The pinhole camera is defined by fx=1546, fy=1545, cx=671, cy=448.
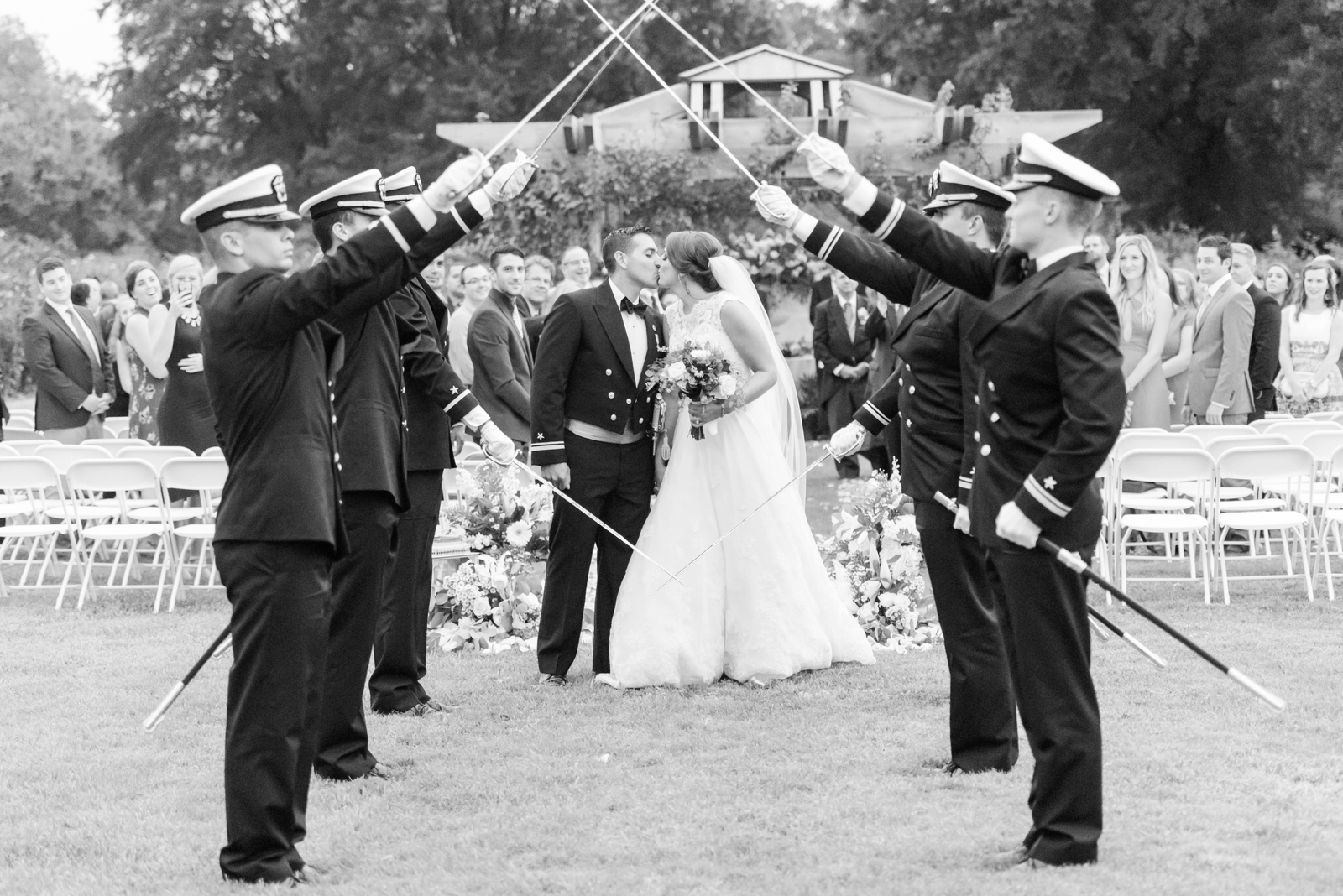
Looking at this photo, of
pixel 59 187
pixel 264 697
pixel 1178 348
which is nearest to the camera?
pixel 264 697

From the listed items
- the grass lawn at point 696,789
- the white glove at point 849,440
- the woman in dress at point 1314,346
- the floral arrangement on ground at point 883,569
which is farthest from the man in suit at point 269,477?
the woman in dress at point 1314,346

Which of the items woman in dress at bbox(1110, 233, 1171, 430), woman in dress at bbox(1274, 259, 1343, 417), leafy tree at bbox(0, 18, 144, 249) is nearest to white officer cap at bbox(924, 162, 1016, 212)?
woman in dress at bbox(1110, 233, 1171, 430)

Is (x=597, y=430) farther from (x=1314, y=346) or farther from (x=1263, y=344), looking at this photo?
(x=1314, y=346)

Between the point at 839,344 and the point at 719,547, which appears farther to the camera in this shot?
the point at 839,344

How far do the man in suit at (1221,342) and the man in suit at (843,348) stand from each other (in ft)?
11.1

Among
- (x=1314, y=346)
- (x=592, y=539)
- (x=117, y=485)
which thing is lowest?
(x=592, y=539)

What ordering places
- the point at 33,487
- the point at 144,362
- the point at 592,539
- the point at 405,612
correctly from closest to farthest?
the point at 405,612
the point at 592,539
the point at 33,487
the point at 144,362

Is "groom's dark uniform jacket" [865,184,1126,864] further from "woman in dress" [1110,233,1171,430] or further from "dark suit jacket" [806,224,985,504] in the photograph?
"woman in dress" [1110,233,1171,430]

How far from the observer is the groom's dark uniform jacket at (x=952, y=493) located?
581cm

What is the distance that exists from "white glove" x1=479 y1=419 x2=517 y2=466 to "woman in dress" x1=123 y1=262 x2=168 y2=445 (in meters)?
5.60

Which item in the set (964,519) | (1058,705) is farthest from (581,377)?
(1058,705)

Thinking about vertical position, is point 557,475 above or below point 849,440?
below

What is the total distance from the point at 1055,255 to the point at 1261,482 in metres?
6.38

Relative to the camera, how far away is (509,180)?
5.02 metres
